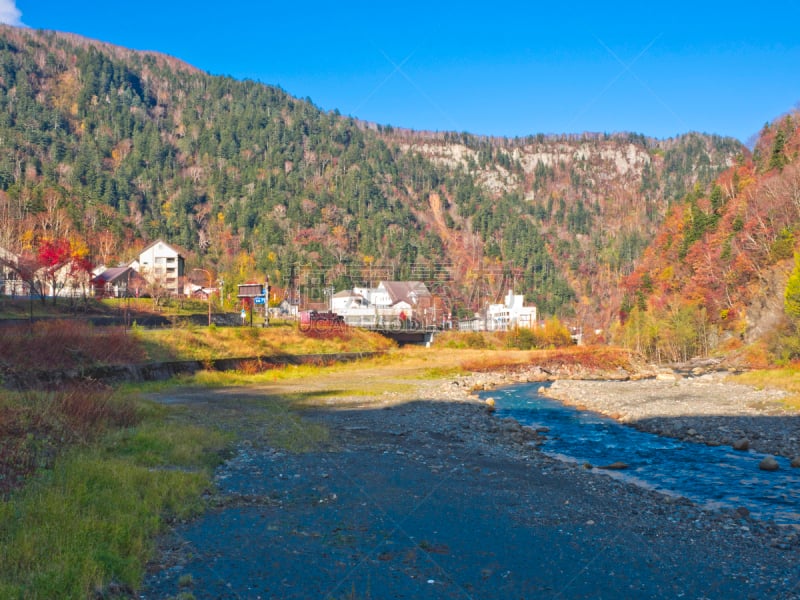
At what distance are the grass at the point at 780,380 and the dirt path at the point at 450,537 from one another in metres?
21.9

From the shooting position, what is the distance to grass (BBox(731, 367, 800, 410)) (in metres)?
32.9

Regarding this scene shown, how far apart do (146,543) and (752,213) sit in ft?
269

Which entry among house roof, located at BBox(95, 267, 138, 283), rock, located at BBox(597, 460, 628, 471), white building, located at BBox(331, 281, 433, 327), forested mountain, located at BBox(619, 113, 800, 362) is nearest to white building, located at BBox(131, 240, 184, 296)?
house roof, located at BBox(95, 267, 138, 283)

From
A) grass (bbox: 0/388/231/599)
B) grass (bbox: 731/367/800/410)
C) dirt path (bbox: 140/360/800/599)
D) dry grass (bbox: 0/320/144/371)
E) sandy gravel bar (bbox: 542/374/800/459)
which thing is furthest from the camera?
dry grass (bbox: 0/320/144/371)

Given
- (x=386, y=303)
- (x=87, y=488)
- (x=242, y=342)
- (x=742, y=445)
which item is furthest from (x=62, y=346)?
(x=386, y=303)

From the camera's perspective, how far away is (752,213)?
244 ft

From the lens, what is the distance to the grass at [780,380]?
32906 mm

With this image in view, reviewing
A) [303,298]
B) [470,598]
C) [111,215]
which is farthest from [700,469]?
[111,215]

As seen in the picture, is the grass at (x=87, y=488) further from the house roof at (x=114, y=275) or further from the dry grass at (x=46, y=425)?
the house roof at (x=114, y=275)

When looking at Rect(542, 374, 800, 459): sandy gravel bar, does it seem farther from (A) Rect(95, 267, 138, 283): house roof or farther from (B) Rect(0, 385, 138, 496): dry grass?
(A) Rect(95, 267, 138, 283): house roof

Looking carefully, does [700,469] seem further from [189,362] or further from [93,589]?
[189,362]

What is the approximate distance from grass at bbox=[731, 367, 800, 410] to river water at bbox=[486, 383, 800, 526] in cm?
1168

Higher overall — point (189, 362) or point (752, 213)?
point (752, 213)

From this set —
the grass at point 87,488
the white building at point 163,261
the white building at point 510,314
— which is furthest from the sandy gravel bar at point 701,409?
the white building at point 510,314
